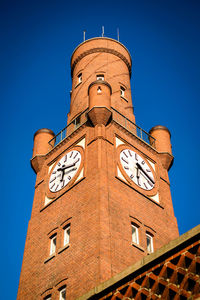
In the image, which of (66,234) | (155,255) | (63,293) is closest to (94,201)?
(66,234)

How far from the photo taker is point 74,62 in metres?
36.6

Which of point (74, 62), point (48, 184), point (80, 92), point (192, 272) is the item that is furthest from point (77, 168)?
point (192, 272)

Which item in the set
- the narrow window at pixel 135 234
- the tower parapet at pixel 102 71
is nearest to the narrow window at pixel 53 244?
the narrow window at pixel 135 234

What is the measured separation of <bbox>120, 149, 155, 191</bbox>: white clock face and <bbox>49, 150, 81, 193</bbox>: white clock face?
240cm

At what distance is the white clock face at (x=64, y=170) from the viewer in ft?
84.0

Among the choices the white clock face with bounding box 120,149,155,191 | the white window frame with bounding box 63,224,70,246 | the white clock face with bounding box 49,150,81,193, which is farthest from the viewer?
the white clock face with bounding box 49,150,81,193

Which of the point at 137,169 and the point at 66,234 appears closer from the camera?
the point at 66,234

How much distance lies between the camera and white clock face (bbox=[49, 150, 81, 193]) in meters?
25.6

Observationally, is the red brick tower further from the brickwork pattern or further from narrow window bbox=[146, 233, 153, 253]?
Result: the brickwork pattern

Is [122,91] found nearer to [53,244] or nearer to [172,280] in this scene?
[53,244]

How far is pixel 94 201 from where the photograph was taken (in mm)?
22453

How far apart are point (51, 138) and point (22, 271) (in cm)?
937

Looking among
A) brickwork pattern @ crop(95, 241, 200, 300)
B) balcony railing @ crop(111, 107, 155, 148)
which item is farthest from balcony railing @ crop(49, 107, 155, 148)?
brickwork pattern @ crop(95, 241, 200, 300)

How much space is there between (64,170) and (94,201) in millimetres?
4408
